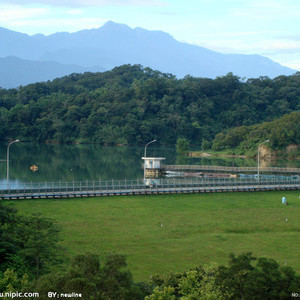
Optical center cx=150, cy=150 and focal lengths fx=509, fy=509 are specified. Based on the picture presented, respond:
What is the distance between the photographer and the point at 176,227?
113 feet

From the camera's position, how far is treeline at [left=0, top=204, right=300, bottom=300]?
16234 millimetres

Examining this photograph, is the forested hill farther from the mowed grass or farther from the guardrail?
the mowed grass

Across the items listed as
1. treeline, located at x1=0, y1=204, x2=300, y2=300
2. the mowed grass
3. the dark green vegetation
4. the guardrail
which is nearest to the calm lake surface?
the guardrail

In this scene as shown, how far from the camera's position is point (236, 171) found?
7556cm

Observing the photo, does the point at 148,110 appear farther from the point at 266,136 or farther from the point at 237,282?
the point at 237,282

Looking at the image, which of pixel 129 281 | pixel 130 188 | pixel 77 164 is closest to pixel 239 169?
pixel 77 164

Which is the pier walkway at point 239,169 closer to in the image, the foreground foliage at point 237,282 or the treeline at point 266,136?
the treeline at point 266,136

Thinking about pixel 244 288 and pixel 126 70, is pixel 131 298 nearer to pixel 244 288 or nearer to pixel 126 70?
pixel 244 288

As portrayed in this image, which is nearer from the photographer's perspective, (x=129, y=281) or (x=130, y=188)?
(x=129, y=281)

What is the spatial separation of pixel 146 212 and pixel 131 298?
22800 mm

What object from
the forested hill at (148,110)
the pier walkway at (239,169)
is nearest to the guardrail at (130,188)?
the pier walkway at (239,169)

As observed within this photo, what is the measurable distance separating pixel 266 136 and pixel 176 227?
74.7m

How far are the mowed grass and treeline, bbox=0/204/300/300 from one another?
5.29m

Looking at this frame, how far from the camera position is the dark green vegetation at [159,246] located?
1784 cm
